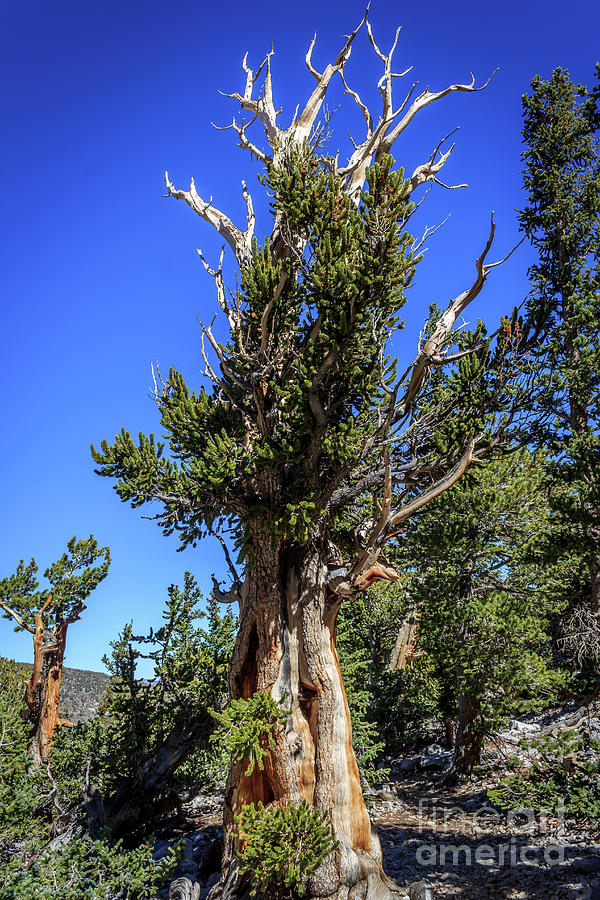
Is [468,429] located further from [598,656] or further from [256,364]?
[598,656]

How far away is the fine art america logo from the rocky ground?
2 centimetres

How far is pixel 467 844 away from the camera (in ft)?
30.1

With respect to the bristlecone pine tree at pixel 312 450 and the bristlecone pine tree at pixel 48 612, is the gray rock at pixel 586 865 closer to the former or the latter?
the bristlecone pine tree at pixel 312 450

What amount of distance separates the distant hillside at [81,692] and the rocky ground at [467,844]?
12.6 m

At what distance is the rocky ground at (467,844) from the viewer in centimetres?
729

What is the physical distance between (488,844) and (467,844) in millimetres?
343

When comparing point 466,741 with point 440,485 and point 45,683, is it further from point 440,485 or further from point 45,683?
point 45,683

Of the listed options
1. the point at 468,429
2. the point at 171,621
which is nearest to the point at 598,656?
the point at 468,429

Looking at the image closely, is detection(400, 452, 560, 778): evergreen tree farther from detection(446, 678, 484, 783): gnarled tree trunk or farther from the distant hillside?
the distant hillside

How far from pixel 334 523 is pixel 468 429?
2310 mm

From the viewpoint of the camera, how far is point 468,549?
12.4 meters

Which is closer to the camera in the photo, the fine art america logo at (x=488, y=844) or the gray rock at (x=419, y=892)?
the gray rock at (x=419, y=892)

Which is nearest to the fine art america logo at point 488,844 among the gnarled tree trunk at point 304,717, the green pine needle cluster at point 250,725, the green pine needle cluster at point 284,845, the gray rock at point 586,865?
the gray rock at point 586,865

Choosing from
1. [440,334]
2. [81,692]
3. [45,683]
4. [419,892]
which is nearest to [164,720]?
[45,683]
